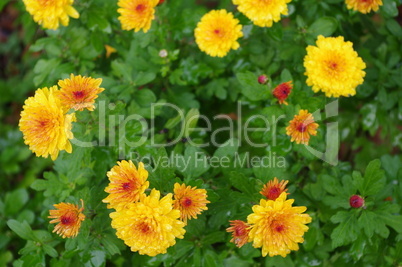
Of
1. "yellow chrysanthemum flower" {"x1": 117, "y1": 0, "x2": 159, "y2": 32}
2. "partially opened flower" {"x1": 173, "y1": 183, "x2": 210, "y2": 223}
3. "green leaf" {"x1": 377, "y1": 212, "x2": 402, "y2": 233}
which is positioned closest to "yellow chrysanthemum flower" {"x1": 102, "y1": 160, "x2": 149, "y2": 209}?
"partially opened flower" {"x1": 173, "y1": 183, "x2": 210, "y2": 223}

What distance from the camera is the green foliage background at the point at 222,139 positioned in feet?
5.24

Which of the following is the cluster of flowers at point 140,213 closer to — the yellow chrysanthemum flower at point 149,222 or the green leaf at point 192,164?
the yellow chrysanthemum flower at point 149,222

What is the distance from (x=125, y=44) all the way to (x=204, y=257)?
3.67ft

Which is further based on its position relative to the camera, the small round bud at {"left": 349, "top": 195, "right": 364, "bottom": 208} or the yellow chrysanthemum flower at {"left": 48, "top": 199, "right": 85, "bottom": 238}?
the small round bud at {"left": 349, "top": 195, "right": 364, "bottom": 208}

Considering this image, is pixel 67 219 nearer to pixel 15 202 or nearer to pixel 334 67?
pixel 15 202

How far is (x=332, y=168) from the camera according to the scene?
6.17 feet

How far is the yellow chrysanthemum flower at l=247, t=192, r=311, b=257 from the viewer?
1.33 metres

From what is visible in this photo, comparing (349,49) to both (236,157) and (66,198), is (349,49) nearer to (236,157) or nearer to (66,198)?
(236,157)

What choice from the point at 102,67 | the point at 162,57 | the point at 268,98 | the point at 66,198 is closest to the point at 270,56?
the point at 268,98

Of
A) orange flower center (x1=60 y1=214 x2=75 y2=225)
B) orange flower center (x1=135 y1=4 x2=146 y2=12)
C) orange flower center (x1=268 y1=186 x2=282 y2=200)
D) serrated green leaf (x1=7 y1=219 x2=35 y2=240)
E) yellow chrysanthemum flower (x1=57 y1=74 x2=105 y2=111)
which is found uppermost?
orange flower center (x1=135 y1=4 x2=146 y2=12)

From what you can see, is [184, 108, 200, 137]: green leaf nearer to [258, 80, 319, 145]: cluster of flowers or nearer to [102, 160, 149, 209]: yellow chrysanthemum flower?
[258, 80, 319, 145]: cluster of flowers

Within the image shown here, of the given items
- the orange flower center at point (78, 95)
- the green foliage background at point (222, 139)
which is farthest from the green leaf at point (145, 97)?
the orange flower center at point (78, 95)

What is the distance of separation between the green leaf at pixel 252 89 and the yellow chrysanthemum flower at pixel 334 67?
191 millimetres

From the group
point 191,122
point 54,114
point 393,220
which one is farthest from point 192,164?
point 393,220
